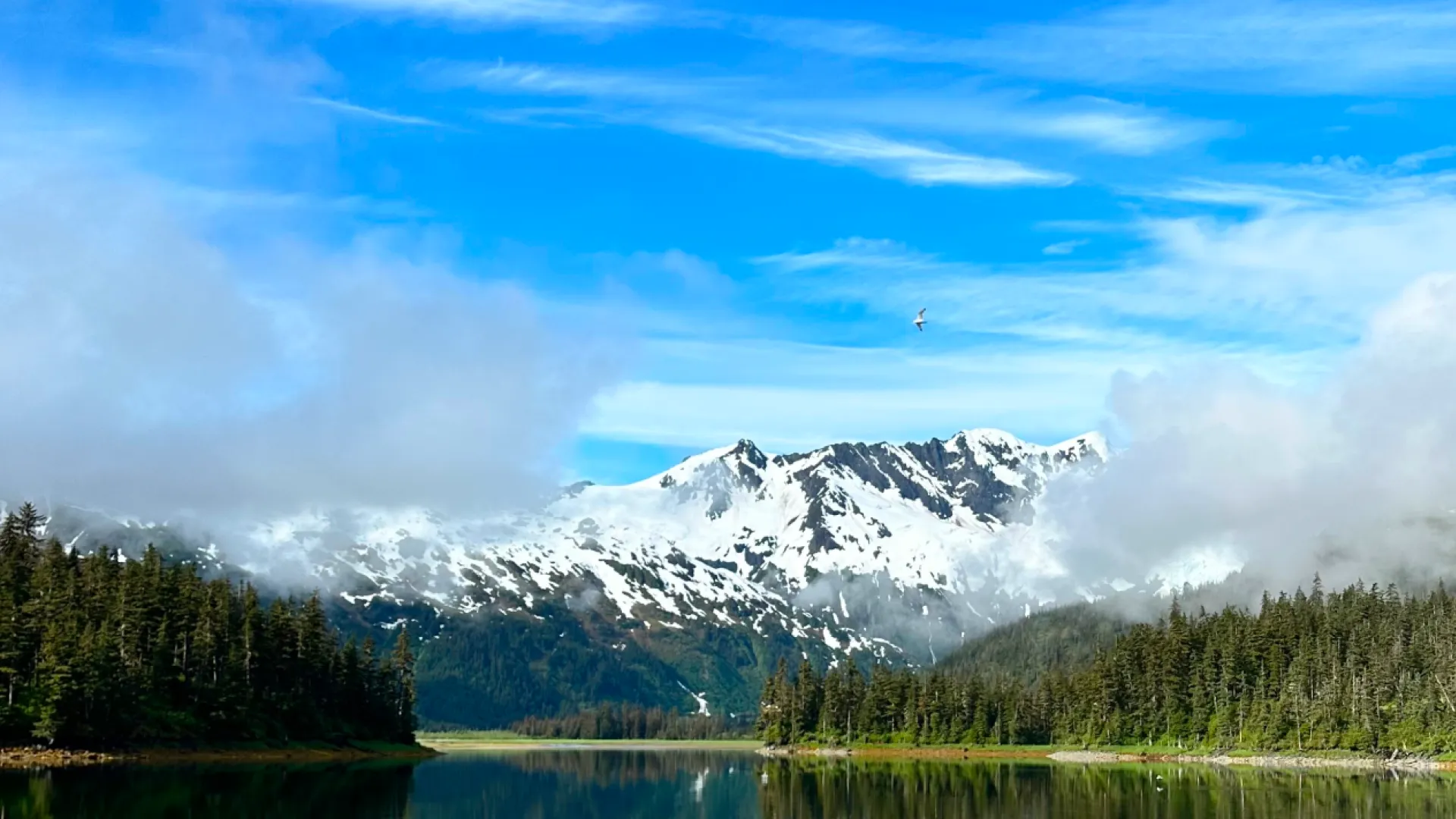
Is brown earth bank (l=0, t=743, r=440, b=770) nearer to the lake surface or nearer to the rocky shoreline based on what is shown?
the rocky shoreline

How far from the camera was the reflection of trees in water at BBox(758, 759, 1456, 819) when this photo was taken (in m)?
96.1

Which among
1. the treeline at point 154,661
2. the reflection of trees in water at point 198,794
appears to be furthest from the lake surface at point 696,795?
the treeline at point 154,661

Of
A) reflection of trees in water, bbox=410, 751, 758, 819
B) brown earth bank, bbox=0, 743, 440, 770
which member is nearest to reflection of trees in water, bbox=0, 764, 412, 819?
reflection of trees in water, bbox=410, 751, 758, 819

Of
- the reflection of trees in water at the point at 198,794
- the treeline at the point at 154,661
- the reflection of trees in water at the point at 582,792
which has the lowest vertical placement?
the reflection of trees in water at the point at 582,792

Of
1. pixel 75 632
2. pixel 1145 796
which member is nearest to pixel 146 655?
pixel 75 632

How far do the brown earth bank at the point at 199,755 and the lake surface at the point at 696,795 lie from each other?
6.93 m

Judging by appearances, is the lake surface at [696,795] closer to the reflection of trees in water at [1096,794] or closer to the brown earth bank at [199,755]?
the reflection of trees in water at [1096,794]

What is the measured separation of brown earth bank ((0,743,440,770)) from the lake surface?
22.7 ft

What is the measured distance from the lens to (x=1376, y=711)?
631ft

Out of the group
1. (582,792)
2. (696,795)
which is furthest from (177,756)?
(696,795)

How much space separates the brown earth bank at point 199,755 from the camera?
5002 inches

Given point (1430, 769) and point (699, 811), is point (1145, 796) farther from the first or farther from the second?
point (1430, 769)

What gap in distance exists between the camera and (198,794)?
98.0 m

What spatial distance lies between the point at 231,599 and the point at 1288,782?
119 metres
